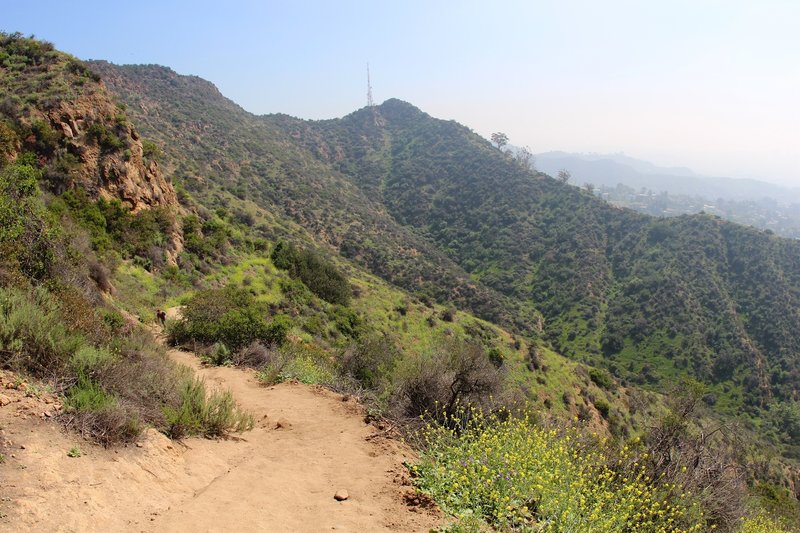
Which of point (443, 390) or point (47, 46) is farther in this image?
point (47, 46)

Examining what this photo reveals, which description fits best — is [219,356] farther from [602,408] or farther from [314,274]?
[602,408]

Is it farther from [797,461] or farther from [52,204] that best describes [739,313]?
[52,204]

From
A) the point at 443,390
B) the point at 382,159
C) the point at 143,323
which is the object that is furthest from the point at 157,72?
the point at 443,390

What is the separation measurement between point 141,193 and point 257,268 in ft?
24.5

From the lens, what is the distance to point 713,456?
6711 millimetres

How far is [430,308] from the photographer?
37.2 meters

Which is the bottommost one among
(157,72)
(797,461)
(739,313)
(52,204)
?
(797,461)

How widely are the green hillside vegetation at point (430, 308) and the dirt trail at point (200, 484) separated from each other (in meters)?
0.35

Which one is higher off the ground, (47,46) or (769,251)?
(47,46)

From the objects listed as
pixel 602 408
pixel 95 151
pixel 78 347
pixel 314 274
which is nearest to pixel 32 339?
pixel 78 347

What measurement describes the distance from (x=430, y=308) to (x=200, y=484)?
3276 centimetres

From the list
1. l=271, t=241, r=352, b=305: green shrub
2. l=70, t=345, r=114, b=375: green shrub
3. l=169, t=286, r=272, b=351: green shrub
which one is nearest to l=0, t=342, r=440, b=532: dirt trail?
l=70, t=345, r=114, b=375: green shrub

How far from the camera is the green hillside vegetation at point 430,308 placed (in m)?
5.26

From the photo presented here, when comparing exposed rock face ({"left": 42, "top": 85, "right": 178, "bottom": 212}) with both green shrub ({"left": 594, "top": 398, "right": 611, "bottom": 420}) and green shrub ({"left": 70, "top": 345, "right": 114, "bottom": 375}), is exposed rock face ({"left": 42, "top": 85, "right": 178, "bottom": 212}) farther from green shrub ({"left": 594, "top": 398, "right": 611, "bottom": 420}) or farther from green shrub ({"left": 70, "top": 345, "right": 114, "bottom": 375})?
green shrub ({"left": 594, "top": 398, "right": 611, "bottom": 420})
